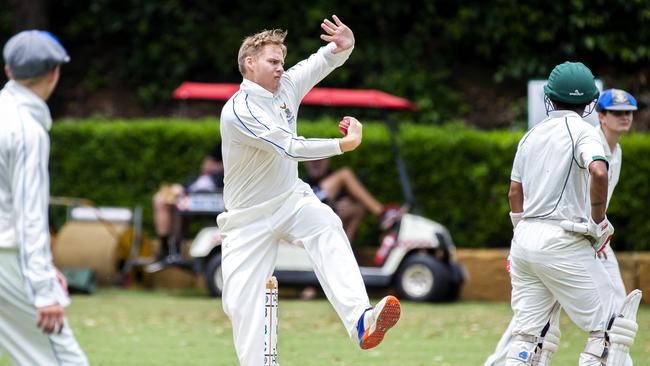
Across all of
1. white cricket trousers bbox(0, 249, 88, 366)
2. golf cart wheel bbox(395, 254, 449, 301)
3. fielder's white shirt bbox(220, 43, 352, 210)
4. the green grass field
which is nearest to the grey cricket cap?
white cricket trousers bbox(0, 249, 88, 366)

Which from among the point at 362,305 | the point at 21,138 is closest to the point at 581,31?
the point at 362,305

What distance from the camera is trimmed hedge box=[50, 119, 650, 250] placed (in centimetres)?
1523

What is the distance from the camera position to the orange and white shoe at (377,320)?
682 cm

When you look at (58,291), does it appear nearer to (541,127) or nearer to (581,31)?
(541,127)

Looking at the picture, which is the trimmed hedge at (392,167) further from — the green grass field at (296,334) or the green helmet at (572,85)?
the green helmet at (572,85)

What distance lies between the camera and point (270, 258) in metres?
7.34

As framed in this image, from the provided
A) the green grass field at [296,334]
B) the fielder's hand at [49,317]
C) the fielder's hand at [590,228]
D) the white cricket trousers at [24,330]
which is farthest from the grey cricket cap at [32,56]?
the green grass field at [296,334]

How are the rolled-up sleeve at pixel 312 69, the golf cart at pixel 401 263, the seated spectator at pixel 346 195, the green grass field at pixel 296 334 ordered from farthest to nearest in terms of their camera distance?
the seated spectator at pixel 346 195, the golf cart at pixel 401 263, the green grass field at pixel 296 334, the rolled-up sleeve at pixel 312 69

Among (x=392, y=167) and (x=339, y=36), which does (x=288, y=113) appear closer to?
(x=339, y=36)

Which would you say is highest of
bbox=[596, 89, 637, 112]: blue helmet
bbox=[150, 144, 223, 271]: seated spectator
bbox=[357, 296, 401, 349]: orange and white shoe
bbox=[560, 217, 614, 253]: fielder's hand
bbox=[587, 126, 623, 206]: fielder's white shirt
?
bbox=[596, 89, 637, 112]: blue helmet

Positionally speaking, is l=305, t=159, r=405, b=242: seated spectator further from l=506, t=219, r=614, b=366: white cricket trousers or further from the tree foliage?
l=506, t=219, r=614, b=366: white cricket trousers

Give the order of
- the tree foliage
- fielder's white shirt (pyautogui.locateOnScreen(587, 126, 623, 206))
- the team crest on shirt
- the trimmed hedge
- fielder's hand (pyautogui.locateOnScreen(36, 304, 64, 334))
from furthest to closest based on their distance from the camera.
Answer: the tree foliage, the trimmed hedge, fielder's white shirt (pyautogui.locateOnScreen(587, 126, 623, 206)), the team crest on shirt, fielder's hand (pyautogui.locateOnScreen(36, 304, 64, 334))

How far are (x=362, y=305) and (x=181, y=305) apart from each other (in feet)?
23.3

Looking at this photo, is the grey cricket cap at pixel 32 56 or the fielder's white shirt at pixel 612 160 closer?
the grey cricket cap at pixel 32 56
